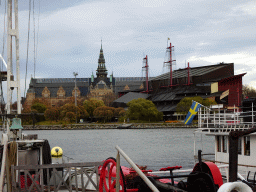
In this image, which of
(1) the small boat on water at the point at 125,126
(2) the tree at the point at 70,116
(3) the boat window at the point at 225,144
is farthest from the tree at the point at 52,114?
(3) the boat window at the point at 225,144

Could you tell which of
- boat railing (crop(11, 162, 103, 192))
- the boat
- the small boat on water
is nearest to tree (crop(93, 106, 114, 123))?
the small boat on water

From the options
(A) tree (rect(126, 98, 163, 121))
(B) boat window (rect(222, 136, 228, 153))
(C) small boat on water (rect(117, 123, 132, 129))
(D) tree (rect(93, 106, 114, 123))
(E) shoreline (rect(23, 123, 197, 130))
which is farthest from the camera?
(D) tree (rect(93, 106, 114, 123))

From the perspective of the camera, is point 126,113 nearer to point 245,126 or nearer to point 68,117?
point 68,117

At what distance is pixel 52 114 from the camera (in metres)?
145

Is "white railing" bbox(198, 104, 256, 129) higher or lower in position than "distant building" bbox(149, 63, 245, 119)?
lower

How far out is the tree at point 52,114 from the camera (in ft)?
475

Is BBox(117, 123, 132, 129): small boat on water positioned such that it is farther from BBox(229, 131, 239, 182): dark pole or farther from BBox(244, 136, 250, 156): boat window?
BBox(229, 131, 239, 182): dark pole

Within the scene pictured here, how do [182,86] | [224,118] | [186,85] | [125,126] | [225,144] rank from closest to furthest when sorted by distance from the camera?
[225,144] → [224,118] → [125,126] → [186,85] → [182,86]

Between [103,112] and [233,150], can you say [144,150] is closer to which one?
[233,150]

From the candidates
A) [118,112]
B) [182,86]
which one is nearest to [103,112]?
[118,112]

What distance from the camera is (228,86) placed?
34062 mm

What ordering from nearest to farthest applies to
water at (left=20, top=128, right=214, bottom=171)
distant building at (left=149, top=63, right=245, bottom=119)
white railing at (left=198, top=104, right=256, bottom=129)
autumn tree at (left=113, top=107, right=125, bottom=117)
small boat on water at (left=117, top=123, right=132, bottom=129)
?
white railing at (left=198, top=104, right=256, bottom=129), water at (left=20, top=128, right=214, bottom=171), small boat on water at (left=117, top=123, right=132, bottom=129), distant building at (left=149, top=63, right=245, bottom=119), autumn tree at (left=113, top=107, right=125, bottom=117)

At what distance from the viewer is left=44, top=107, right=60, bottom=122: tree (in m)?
145

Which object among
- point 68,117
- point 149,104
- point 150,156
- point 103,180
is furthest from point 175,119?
point 103,180
